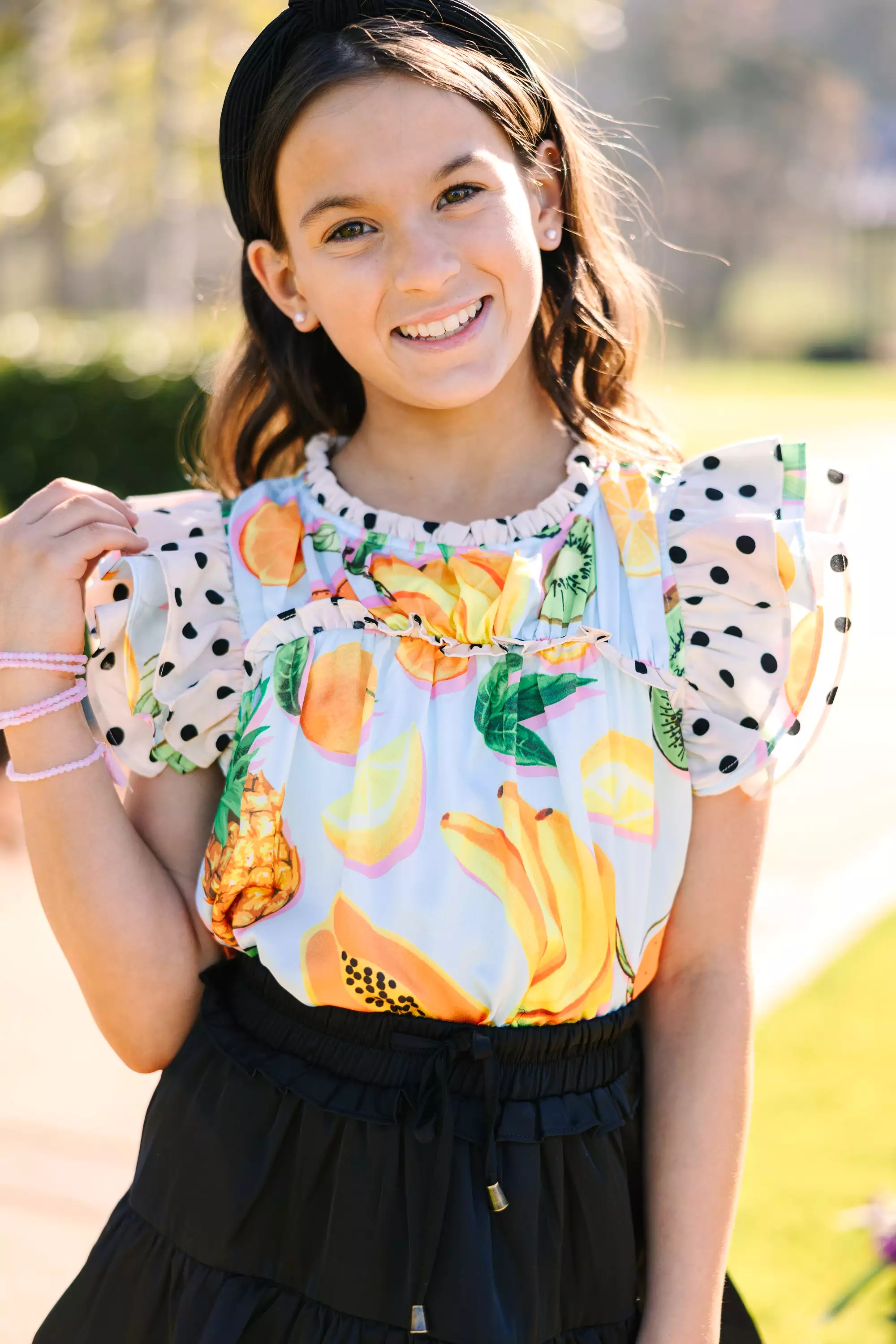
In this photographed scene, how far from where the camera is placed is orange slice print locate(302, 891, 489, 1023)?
1.46 meters

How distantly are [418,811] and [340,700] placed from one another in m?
0.15

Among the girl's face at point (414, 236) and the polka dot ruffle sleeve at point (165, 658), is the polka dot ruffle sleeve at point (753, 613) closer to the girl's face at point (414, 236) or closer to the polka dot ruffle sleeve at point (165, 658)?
the girl's face at point (414, 236)

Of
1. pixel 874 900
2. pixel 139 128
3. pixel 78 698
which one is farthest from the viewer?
pixel 139 128

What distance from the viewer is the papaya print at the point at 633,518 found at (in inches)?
61.5

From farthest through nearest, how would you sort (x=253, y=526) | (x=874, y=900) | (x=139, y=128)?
(x=139, y=128) < (x=874, y=900) < (x=253, y=526)

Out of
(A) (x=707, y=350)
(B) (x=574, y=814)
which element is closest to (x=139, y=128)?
(B) (x=574, y=814)

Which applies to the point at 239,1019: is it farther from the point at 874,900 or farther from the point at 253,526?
the point at 874,900

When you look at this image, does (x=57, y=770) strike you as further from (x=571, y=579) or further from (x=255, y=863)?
(x=571, y=579)

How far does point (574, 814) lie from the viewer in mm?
1467

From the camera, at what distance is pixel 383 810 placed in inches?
58.4

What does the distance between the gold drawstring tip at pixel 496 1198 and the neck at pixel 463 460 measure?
0.73 m

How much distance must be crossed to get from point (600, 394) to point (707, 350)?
3705 centimetres

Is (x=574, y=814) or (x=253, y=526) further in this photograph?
(x=253, y=526)

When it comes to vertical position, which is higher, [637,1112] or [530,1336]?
[637,1112]
